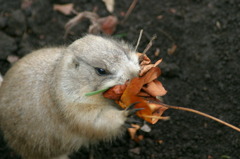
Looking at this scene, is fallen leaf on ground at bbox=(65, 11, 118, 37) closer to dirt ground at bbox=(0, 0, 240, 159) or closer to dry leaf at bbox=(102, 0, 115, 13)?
dirt ground at bbox=(0, 0, 240, 159)

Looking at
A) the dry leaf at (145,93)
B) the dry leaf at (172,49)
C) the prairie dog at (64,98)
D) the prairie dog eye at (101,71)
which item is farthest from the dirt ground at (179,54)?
the prairie dog eye at (101,71)

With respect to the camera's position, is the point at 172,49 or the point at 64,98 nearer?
the point at 64,98

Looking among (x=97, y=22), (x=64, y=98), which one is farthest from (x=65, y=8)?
(x=64, y=98)

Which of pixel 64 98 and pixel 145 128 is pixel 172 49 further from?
pixel 64 98

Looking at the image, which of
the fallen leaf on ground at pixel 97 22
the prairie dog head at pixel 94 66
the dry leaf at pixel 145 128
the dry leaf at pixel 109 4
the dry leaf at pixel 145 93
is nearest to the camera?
the dry leaf at pixel 145 93

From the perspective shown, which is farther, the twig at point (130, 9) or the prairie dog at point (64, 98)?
the twig at point (130, 9)

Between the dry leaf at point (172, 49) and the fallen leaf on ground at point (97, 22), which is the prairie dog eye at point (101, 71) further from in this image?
the fallen leaf on ground at point (97, 22)

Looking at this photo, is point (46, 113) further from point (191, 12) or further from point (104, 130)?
point (191, 12)
